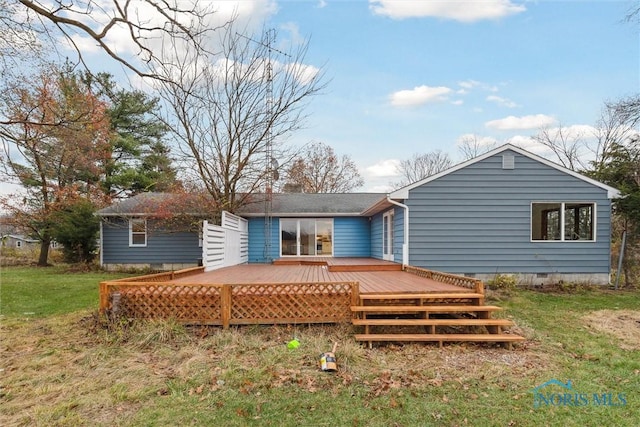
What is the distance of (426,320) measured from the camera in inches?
199

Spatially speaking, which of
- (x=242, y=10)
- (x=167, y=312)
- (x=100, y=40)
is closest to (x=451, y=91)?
(x=242, y=10)

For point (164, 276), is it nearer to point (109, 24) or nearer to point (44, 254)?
point (109, 24)

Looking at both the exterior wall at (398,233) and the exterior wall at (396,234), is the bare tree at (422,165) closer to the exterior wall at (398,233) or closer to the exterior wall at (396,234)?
the exterior wall at (396,234)

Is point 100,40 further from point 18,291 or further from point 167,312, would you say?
point 18,291

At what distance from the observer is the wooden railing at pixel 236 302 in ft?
17.1

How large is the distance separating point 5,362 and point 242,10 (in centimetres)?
890

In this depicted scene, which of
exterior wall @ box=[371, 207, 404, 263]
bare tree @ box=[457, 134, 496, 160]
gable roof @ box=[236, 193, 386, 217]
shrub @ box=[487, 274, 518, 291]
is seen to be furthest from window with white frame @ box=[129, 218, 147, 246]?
bare tree @ box=[457, 134, 496, 160]

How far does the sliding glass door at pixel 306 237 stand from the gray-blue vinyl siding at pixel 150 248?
11.2 feet

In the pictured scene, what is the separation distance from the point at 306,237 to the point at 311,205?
1.27 meters

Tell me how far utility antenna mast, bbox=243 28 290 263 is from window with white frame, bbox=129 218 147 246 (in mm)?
4748

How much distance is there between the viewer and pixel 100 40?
5.91 meters

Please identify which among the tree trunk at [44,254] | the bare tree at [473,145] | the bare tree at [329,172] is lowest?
the tree trunk at [44,254]

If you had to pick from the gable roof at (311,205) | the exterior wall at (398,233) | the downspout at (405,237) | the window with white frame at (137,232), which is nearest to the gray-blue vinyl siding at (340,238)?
the gable roof at (311,205)

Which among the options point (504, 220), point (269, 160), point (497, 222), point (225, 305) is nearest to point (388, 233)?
point (497, 222)
